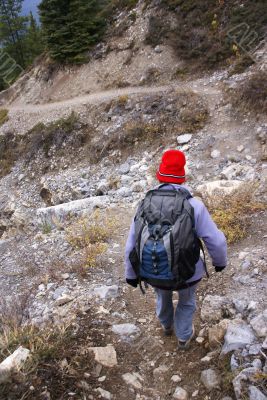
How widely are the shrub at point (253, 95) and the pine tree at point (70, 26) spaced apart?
10.5 metres

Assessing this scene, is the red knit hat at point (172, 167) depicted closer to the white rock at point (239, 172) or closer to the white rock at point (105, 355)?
the white rock at point (105, 355)

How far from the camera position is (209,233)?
12.2 feet

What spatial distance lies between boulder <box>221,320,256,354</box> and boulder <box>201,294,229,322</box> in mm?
540

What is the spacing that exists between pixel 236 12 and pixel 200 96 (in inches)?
186

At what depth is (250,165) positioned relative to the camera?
10211 mm

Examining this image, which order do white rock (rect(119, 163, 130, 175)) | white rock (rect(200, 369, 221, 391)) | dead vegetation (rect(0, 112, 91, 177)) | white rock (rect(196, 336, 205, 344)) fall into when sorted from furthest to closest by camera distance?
dead vegetation (rect(0, 112, 91, 177)) < white rock (rect(119, 163, 130, 175)) < white rock (rect(196, 336, 205, 344)) < white rock (rect(200, 369, 221, 391))

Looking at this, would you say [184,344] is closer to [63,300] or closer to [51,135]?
[63,300]

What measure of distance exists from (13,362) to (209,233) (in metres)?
2.11

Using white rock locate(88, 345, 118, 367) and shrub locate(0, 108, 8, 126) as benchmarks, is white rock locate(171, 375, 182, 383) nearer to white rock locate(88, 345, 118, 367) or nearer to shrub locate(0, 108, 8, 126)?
white rock locate(88, 345, 118, 367)

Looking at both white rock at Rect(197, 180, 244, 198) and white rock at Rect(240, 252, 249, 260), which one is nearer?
white rock at Rect(240, 252, 249, 260)

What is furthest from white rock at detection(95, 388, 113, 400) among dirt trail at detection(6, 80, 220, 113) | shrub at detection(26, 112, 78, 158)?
shrub at detection(26, 112, 78, 158)

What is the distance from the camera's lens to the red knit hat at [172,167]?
3.69 m

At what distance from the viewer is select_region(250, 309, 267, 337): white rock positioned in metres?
4.00

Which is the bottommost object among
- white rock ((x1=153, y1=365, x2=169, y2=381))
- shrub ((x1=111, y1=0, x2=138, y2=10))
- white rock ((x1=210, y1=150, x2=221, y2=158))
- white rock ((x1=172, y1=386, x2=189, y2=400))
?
white rock ((x1=210, y1=150, x2=221, y2=158))
